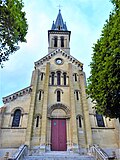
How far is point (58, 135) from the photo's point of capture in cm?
1983

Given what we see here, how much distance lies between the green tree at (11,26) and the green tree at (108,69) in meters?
4.99

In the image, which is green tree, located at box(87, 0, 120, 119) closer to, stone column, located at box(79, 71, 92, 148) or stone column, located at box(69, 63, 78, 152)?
stone column, located at box(69, 63, 78, 152)

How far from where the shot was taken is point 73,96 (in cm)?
2192

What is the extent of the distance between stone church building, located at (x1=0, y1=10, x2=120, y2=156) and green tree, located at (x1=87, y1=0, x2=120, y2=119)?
25.3 ft

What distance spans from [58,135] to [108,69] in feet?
38.6

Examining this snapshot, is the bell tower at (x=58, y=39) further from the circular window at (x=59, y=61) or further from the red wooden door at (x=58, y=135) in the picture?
the red wooden door at (x=58, y=135)

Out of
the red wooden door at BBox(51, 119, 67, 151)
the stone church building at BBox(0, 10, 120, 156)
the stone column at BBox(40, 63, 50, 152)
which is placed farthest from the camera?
the red wooden door at BBox(51, 119, 67, 151)

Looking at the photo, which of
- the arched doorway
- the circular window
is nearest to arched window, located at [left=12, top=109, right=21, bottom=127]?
the arched doorway

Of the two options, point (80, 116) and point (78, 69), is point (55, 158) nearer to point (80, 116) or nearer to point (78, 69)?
point (80, 116)

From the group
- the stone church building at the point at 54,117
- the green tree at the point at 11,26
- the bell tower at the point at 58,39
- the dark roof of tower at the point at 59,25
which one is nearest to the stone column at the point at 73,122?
the stone church building at the point at 54,117

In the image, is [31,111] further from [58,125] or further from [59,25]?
[59,25]

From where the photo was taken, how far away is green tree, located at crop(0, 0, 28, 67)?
873 cm

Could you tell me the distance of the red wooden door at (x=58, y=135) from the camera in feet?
62.9

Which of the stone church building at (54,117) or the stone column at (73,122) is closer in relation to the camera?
the stone column at (73,122)
